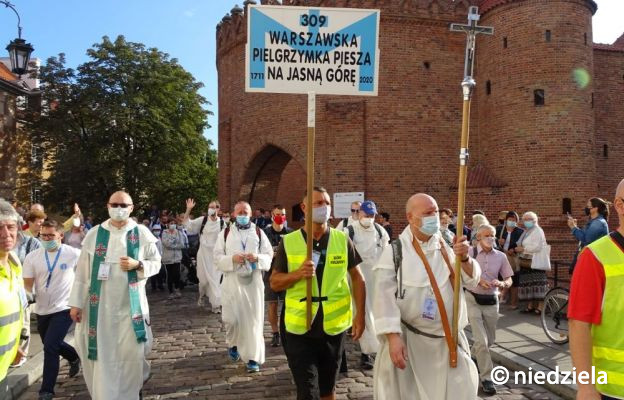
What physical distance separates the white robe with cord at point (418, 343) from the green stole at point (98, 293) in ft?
8.20

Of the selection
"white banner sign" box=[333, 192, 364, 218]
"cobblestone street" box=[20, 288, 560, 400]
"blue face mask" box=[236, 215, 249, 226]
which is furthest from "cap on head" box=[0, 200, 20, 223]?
"white banner sign" box=[333, 192, 364, 218]

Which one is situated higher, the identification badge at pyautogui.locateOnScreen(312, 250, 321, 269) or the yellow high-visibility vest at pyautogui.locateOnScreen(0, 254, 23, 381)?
the identification badge at pyautogui.locateOnScreen(312, 250, 321, 269)

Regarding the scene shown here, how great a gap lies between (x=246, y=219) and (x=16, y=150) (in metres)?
28.1

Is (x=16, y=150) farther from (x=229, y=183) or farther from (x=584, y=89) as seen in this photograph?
(x=584, y=89)

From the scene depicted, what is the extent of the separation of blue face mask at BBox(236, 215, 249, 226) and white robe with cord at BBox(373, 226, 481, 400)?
12.5 feet

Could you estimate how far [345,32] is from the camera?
4602 millimetres

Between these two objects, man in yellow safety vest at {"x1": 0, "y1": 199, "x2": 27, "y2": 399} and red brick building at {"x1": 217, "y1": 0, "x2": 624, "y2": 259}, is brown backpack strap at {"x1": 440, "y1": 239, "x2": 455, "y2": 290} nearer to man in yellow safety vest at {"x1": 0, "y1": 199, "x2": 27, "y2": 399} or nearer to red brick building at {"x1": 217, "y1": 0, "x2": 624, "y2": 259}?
man in yellow safety vest at {"x1": 0, "y1": 199, "x2": 27, "y2": 399}

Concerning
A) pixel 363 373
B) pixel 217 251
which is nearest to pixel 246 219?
pixel 217 251

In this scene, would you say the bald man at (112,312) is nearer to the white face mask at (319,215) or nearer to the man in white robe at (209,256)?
the white face mask at (319,215)

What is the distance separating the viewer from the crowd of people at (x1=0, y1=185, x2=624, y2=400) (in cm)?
348

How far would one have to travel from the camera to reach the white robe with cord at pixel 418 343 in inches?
140

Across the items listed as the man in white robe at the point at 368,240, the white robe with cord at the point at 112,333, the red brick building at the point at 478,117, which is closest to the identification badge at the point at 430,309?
the white robe with cord at the point at 112,333

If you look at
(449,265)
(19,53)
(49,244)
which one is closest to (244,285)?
(49,244)

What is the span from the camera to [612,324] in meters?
2.77
